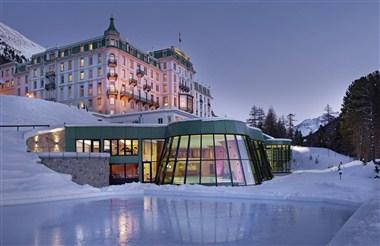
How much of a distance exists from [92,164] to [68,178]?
327 cm

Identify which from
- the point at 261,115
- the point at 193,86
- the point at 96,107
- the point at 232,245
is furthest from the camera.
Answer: the point at 261,115

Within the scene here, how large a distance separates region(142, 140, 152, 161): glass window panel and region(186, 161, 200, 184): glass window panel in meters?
6.35

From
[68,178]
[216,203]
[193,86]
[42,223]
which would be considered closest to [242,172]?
[216,203]

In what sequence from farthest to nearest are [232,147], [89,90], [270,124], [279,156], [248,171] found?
A: 1. [270,124]
2. [89,90]
3. [279,156]
4. [232,147]
5. [248,171]

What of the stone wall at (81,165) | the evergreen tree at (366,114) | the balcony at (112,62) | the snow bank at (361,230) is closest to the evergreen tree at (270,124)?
the evergreen tree at (366,114)

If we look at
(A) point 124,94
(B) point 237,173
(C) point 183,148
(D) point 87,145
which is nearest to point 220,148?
(B) point 237,173

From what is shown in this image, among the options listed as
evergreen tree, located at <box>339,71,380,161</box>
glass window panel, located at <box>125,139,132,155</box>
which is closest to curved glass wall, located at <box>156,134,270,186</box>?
glass window panel, located at <box>125,139,132,155</box>

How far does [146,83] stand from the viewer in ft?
191

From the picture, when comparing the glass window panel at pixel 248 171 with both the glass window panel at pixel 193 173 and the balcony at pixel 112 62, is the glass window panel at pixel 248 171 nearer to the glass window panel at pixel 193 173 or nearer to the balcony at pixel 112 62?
the glass window panel at pixel 193 173

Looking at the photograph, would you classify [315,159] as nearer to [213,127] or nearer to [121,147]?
[213,127]

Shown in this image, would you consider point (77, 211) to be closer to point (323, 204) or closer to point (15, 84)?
point (323, 204)

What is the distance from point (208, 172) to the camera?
23.5 m

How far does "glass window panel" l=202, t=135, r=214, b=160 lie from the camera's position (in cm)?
2389

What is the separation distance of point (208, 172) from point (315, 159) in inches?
1853
